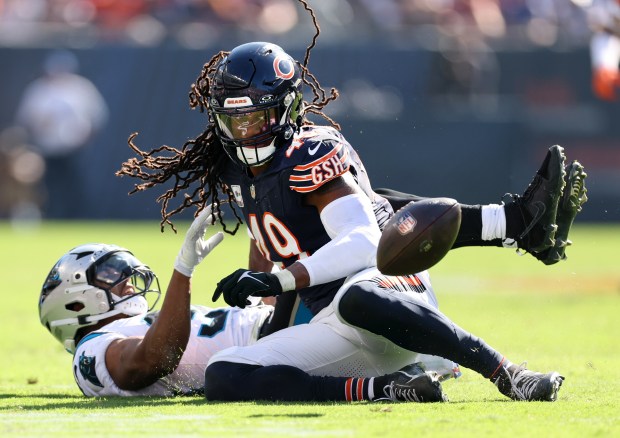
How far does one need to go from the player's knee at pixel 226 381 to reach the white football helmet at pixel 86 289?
799 mm

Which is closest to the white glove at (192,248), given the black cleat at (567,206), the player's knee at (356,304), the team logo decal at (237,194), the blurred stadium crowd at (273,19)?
the team logo decal at (237,194)

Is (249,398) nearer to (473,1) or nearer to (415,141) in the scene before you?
(415,141)

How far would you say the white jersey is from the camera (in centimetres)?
573

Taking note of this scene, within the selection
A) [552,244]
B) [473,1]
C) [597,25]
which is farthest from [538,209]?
[473,1]

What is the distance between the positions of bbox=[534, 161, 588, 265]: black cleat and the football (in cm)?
107

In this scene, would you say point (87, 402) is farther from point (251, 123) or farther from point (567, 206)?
point (567, 206)

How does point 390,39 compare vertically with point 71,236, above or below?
above

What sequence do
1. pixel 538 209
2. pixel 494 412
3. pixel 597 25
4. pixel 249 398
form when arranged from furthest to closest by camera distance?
pixel 597 25
pixel 538 209
pixel 249 398
pixel 494 412

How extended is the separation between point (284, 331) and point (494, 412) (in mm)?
1137

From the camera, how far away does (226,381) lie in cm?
530

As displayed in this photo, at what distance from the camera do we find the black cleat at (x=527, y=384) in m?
5.05

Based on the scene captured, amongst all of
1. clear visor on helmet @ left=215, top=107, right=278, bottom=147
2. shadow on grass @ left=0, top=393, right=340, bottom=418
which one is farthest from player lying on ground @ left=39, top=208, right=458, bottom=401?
clear visor on helmet @ left=215, top=107, right=278, bottom=147

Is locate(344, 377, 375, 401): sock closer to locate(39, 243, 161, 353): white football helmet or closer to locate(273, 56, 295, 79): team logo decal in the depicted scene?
locate(39, 243, 161, 353): white football helmet

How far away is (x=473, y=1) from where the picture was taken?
21203mm
